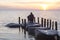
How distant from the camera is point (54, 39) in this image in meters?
22.7

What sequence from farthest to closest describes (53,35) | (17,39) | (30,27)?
(30,27)
(17,39)
(53,35)

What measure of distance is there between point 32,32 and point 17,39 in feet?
8.15

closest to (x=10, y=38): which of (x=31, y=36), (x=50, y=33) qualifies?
(x=31, y=36)

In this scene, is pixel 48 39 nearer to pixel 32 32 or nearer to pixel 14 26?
pixel 32 32

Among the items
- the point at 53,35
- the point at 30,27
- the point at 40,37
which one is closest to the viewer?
the point at 53,35

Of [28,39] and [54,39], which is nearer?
[54,39]

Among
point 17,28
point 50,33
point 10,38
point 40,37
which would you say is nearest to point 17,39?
point 10,38

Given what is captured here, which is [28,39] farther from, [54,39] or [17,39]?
[54,39]

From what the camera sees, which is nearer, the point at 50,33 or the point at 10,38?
the point at 50,33

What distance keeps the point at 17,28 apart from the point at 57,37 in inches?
872

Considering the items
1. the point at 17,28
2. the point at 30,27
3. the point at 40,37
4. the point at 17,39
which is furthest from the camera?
the point at 17,28

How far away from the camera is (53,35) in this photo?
73.0 ft

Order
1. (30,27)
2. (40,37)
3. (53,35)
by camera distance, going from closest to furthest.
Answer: (53,35) < (40,37) < (30,27)

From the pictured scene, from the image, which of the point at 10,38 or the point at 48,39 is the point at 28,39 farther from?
the point at 48,39
